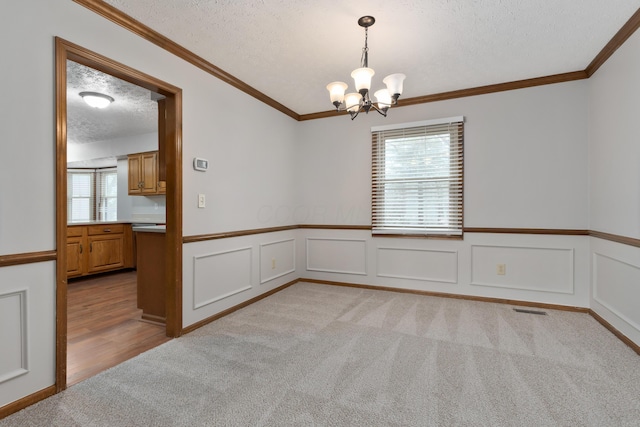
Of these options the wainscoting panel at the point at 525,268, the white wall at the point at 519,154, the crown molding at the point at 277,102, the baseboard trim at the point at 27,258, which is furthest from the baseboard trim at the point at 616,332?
the baseboard trim at the point at 27,258

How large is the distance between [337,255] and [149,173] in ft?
12.5

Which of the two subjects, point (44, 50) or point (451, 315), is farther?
point (451, 315)

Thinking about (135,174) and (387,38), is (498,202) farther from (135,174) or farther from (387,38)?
(135,174)

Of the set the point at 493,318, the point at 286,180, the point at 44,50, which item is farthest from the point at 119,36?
the point at 493,318

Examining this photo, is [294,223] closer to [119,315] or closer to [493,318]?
[119,315]

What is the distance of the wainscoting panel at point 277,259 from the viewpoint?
3834 mm

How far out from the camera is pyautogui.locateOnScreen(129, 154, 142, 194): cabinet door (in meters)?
5.69

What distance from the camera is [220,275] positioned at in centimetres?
314

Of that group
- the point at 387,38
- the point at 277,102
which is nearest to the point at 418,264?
the point at 387,38

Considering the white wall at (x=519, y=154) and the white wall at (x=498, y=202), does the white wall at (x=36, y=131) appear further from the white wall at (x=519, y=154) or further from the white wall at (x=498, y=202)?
the white wall at (x=519, y=154)

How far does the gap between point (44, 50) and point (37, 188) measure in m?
0.82

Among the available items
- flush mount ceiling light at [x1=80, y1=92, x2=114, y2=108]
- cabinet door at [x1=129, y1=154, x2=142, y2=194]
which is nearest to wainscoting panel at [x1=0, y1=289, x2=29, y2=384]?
flush mount ceiling light at [x1=80, y1=92, x2=114, y2=108]

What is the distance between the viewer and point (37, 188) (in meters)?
1.78

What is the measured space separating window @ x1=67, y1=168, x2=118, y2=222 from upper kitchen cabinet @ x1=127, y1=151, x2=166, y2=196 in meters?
1.93
